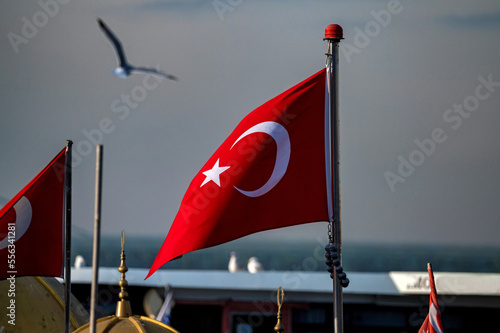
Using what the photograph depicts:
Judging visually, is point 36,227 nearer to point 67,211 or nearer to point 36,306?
point 67,211

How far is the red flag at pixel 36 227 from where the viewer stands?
16.0 m

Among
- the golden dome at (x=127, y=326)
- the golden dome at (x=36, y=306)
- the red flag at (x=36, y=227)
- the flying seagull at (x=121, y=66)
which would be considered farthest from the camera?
the golden dome at (x=36, y=306)

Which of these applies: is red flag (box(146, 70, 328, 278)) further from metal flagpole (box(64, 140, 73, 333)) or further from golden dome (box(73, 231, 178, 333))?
metal flagpole (box(64, 140, 73, 333))

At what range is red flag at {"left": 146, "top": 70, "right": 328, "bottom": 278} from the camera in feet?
46.3

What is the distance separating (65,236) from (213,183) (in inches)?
122

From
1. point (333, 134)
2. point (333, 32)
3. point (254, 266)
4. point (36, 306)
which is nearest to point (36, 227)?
point (36, 306)

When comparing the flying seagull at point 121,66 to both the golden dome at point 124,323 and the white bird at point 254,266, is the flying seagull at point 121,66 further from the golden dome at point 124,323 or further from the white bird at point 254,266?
the white bird at point 254,266

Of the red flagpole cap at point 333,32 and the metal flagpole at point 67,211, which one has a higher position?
the red flagpole cap at point 333,32

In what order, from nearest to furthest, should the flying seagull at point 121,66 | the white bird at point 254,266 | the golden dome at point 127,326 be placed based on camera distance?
the flying seagull at point 121,66 → the golden dome at point 127,326 → the white bird at point 254,266

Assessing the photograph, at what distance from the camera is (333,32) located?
14.2 m

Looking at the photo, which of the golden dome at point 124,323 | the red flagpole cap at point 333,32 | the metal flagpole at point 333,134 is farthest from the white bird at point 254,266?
the red flagpole cap at point 333,32

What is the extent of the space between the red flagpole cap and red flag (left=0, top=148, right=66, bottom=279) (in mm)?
4432

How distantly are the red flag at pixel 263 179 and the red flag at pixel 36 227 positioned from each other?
2.67m

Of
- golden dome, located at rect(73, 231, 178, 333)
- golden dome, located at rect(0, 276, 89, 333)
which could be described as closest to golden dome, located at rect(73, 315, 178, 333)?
golden dome, located at rect(73, 231, 178, 333)
